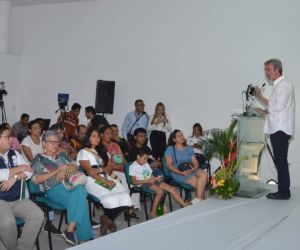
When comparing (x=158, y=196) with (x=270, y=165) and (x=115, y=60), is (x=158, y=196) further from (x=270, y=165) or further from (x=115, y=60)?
(x=115, y=60)

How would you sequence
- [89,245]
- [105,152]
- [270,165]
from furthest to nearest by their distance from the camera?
1. [270,165]
2. [105,152]
3. [89,245]

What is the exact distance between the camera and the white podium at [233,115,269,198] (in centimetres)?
517

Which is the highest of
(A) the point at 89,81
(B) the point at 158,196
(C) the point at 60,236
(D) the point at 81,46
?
(D) the point at 81,46

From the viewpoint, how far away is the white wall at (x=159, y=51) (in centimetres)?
827

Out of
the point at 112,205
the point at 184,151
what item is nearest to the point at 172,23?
the point at 184,151

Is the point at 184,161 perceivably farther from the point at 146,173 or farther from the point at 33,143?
the point at 33,143

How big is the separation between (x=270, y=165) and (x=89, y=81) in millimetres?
4165

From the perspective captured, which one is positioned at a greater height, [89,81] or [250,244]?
[89,81]

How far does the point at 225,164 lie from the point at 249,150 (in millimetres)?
387

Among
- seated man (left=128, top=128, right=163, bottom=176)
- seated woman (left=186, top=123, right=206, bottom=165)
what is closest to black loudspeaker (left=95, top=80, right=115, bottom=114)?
seated woman (left=186, top=123, right=206, bottom=165)

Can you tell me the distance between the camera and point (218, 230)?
366 centimetres

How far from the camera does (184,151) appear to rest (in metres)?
5.94

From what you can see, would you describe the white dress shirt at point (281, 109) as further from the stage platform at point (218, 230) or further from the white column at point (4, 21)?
the white column at point (4, 21)

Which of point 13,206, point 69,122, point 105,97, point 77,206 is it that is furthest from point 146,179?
point 105,97
